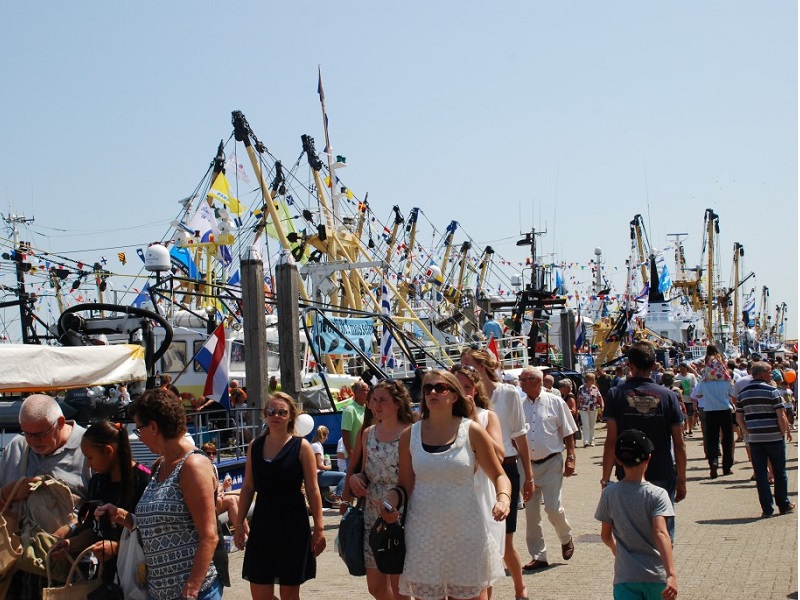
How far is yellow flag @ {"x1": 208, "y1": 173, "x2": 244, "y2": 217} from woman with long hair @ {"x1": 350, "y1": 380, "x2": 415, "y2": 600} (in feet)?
65.0

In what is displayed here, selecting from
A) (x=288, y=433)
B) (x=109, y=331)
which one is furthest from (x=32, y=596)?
(x=109, y=331)

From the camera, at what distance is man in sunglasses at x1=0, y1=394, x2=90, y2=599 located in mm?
5414

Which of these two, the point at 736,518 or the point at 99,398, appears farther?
the point at 99,398

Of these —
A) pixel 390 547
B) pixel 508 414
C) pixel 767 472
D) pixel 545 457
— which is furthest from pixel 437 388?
pixel 767 472

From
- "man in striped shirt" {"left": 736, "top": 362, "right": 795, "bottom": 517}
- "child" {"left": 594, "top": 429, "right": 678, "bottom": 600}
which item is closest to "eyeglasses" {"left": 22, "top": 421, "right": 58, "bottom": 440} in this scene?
"child" {"left": 594, "top": 429, "right": 678, "bottom": 600}

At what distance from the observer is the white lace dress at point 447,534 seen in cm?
529

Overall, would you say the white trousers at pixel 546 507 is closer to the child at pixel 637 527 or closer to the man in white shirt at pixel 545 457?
the man in white shirt at pixel 545 457

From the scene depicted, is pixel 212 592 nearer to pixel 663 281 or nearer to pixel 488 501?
pixel 488 501

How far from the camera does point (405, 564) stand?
212 inches

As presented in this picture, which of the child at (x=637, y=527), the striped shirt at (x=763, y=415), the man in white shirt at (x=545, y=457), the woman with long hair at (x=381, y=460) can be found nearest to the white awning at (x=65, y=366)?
the man in white shirt at (x=545, y=457)

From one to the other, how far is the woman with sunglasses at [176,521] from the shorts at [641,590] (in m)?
1.97

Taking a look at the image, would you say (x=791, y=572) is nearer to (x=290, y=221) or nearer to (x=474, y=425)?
(x=474, y=425)

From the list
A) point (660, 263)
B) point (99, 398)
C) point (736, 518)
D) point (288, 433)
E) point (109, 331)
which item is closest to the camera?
point (288, 433)

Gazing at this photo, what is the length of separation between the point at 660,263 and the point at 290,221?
3438 centimetres
